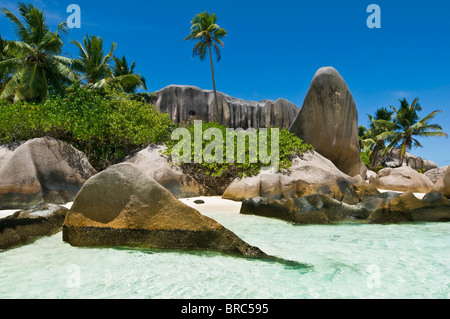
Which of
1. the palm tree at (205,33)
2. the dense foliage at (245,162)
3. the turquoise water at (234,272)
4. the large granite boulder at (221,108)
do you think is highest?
the palm tree at (205,33)

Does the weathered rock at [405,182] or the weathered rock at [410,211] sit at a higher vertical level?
the weathered rock at [405,182]

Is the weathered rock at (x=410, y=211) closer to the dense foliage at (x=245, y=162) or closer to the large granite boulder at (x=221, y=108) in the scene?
the dense foliage at (x=245, y=162)

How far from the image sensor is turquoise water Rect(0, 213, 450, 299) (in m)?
2.80

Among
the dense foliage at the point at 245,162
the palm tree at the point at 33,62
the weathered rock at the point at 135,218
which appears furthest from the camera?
the palm tree at the point at 33,62

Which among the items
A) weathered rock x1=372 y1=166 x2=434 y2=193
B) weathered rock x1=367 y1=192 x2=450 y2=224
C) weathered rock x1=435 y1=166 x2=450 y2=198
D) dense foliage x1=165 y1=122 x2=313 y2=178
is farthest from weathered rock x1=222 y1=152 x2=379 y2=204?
weathered rock x1=372 y1=166 x2=434 y2=193

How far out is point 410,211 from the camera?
674 centimetres

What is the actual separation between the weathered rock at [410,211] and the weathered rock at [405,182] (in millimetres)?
8799

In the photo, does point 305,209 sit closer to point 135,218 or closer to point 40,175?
point 135,218

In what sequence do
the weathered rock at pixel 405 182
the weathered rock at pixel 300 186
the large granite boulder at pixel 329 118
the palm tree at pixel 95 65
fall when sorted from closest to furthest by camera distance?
the weathered rock at pixel 300 186
the large granite boulder at pixel 329 118
the weathered rock at pixel 405 182
the palm tree at pixel 95 65

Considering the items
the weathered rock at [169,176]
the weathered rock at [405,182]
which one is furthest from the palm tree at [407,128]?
the weathered rock at [169,176]

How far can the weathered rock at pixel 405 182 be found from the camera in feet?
49.2

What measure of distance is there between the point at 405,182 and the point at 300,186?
829 cm
